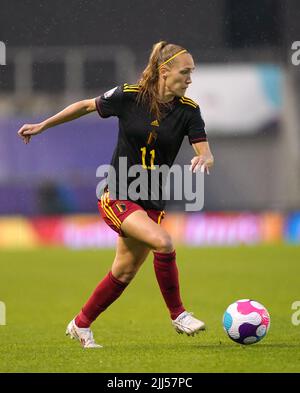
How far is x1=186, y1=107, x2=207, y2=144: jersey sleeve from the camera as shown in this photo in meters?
7.32

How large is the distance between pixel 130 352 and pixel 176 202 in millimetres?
16515

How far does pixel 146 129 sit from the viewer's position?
7.31 meters

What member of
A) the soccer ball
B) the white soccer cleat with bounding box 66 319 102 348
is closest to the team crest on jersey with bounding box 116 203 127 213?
the white soccer cleat with bounding box 66 319 102 348

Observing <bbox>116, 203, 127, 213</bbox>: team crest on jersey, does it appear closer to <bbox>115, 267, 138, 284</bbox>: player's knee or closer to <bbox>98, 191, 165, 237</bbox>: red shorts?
<bbox>98, 191, 165, 237</bbox>: red shorts

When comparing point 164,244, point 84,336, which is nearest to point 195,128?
point 164,244

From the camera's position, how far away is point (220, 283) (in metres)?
14.1

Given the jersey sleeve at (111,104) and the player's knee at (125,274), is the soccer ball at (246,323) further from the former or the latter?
the jersey sleeve at (111,104)

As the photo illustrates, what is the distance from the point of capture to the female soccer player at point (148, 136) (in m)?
7.29

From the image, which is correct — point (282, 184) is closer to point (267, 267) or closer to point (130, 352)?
point (267, 267)

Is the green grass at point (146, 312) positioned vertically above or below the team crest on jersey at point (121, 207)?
below

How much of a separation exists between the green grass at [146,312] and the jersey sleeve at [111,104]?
1.73m

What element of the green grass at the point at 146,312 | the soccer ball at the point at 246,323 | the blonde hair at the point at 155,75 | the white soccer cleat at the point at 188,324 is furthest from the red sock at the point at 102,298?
the blonde hair at the point at 155,75
